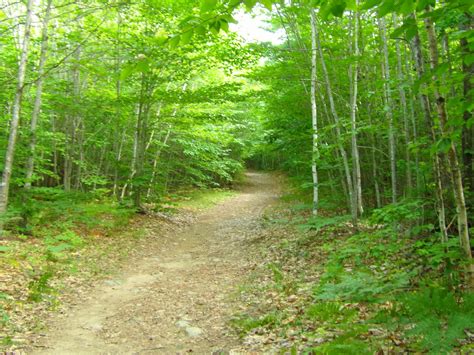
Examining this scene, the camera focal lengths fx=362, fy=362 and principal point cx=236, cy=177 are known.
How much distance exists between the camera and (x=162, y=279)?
7.45 metres

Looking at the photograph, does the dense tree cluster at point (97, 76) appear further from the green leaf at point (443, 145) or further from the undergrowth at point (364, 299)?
the green leaf at point (443, 145)

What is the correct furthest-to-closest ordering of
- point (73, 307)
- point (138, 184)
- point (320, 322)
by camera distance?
1. point (138, 184)
2. point (73, 307)
3. point (320, 322)

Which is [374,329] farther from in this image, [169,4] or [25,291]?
[169,4]

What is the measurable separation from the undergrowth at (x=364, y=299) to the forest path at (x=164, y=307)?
0.51 meters

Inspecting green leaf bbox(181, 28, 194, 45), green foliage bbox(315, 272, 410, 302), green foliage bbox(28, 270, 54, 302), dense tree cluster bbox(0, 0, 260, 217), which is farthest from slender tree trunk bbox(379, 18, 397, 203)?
green foliage bbox(28, 270, 54, 302)

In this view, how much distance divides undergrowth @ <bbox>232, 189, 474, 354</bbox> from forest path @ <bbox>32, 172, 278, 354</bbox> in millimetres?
510

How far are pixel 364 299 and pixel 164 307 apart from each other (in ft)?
11.2

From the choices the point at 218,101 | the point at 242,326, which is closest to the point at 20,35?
the point at 218,101

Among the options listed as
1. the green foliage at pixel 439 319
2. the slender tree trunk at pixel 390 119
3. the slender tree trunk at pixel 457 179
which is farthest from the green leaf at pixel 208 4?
the slender tree trunk at pixel 390 119

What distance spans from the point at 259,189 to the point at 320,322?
22.3m

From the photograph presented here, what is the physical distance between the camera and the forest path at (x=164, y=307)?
4.59 meters

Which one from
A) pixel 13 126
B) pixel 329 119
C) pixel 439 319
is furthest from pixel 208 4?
pixel 329 119

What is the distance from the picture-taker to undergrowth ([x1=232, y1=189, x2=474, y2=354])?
9.17 feet

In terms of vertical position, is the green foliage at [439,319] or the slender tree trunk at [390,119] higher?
the slender tree trunk at [390,119]
